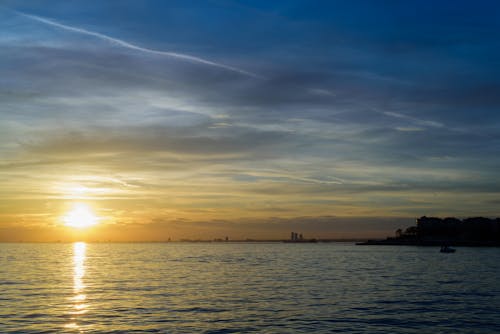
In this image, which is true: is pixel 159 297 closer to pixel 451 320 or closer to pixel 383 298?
pixel 383 298

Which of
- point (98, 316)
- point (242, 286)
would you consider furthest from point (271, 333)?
point (242, 286)

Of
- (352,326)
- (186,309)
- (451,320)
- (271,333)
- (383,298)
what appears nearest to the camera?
(271,333)

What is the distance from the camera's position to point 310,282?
7550cm

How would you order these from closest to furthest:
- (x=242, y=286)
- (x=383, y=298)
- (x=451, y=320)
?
(x=451, y=320), (x=383, y=298), (x=242, y=286)

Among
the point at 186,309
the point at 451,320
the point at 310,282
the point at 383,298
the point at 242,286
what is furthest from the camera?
the point at 310,282

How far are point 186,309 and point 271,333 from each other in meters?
13.9

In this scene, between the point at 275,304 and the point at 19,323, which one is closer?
the point at 19,323

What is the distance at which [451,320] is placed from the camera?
43.8 metres

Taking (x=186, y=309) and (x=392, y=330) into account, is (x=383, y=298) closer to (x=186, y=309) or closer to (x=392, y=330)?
(x=392, y=330)

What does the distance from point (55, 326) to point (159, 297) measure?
60.4 feet

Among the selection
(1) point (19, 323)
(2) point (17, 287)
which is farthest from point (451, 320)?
(2) point (17, 287)

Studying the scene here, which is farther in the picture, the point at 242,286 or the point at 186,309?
the point at 242,286

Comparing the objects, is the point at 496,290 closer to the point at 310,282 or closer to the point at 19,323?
the point at 310,282

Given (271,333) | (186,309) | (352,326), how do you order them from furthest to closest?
(186,309), (352,326), (271,333)
